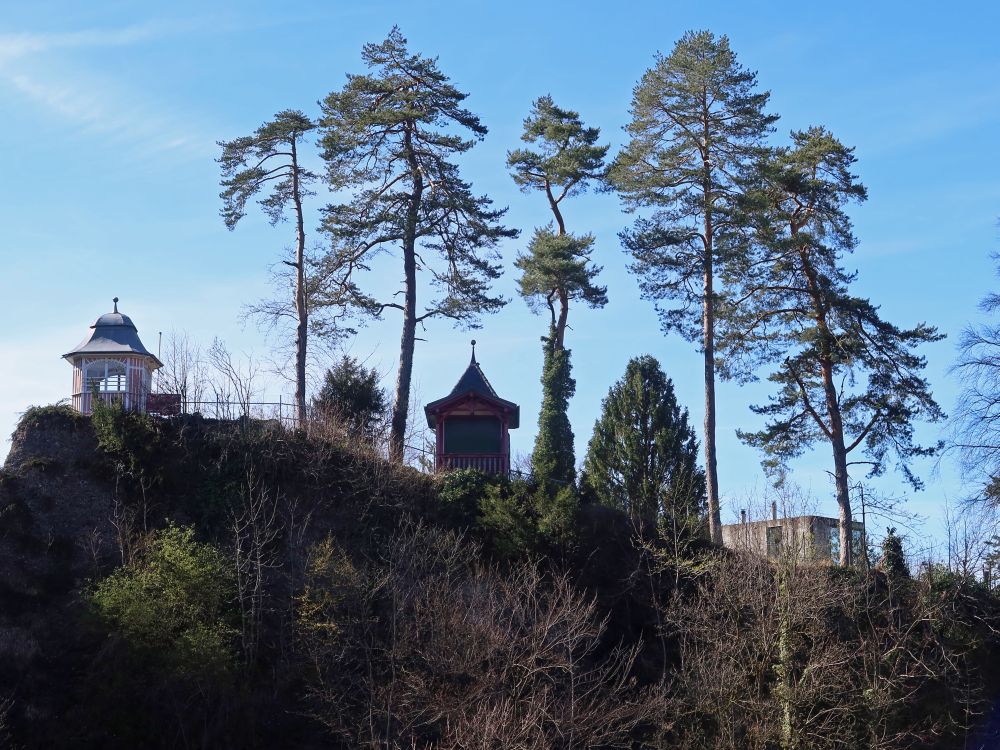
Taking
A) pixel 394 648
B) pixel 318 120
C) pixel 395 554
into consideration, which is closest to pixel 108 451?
pixel 395 554

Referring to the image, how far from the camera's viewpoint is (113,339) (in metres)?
37.4

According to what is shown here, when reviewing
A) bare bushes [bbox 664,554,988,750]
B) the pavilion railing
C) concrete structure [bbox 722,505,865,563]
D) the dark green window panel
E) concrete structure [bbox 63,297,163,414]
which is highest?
concrete structure [bbox 63,297,163,414]

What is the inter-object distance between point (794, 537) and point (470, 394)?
11.8 meters

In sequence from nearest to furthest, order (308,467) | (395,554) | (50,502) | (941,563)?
(395,554)
(50,502)
(308,467)
(941,563)

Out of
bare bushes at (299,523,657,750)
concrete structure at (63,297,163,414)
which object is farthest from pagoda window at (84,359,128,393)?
bare bushes at (299,523,657,750)

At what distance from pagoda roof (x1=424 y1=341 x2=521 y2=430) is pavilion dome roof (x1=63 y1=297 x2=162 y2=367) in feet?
28.4

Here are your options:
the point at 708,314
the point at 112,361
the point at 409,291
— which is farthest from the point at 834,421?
the point at 112,361

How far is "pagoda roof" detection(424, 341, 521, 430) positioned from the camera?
1500 inches

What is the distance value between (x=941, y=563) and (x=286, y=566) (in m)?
20.3

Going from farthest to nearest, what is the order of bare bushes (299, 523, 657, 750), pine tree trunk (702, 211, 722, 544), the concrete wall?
pine tree trunk (702, 211, 722, 544) < the concrete wall < bare bushes (299, 523, 657, 750)

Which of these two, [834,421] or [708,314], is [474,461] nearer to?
[708,314]

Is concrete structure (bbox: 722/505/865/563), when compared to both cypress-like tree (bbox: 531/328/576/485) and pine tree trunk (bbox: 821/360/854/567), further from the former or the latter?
cypress-like tree (bbox: 531/328/576/485)

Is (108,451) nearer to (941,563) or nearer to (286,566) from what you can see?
(286,566)

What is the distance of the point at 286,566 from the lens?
30594 mm
